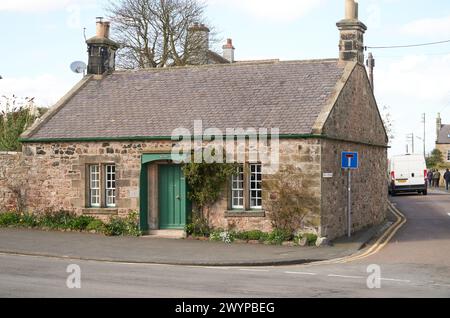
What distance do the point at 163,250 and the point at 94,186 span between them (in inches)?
222

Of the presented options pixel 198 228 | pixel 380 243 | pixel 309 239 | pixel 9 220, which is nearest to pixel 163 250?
pixel 198 228

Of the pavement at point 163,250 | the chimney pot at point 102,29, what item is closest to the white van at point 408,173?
the pavement at point 163,250

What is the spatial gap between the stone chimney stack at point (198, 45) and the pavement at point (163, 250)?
899 inches

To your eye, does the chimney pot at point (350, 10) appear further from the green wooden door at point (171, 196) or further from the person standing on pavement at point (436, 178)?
the person standing on pavement at point (436, 178)

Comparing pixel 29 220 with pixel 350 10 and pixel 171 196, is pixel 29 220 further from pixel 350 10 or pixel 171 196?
pixel 350 10

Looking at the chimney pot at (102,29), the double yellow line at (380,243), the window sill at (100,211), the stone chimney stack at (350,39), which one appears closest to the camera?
the double yellow line at (380,243)

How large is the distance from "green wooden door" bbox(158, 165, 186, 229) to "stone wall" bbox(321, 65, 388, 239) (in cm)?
457

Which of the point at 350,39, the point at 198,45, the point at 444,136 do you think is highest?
the point at 198,45

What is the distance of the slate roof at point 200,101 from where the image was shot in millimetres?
21141

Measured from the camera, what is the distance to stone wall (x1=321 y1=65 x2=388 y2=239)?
20.4m

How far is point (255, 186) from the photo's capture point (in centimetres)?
2067

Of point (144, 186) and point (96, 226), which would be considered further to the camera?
point (96, 226)
